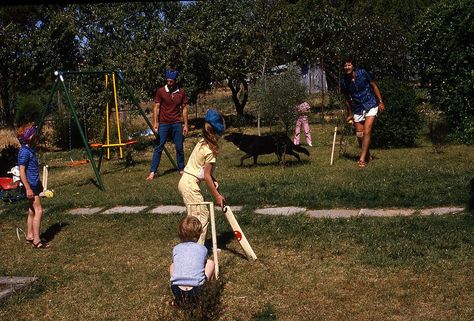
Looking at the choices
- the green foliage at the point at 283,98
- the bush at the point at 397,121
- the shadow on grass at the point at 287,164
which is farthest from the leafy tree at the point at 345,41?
the shadow on grass at the point at 287,164

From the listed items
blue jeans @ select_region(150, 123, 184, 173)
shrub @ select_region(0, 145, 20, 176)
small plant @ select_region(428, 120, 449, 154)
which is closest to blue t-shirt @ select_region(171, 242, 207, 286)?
blue jeans @ select_region(150, 123, 184, 173)

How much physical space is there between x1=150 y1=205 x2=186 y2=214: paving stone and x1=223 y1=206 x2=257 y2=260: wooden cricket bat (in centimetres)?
235

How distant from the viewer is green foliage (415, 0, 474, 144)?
12.2 m

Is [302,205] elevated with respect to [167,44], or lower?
lower

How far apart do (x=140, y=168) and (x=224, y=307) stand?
835 centimetres

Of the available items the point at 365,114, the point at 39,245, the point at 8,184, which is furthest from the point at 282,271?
the point at 8,184

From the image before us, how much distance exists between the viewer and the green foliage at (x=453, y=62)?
482 inches

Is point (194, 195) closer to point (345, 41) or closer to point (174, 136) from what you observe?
point (174, 136)

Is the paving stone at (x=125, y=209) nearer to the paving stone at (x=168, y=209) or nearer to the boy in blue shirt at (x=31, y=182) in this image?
the paving stone at (x=168, y=209)

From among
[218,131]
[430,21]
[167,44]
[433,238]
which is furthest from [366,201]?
[167,44]

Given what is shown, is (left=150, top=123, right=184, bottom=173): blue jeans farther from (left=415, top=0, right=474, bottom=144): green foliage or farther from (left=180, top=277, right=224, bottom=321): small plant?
(left=180, top=277, right=224, bottom=321): small plant

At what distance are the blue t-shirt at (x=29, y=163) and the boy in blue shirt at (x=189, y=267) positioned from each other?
283cm

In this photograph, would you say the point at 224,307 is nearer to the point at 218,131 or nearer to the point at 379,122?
the point at 218,131

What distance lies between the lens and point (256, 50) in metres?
21.4
